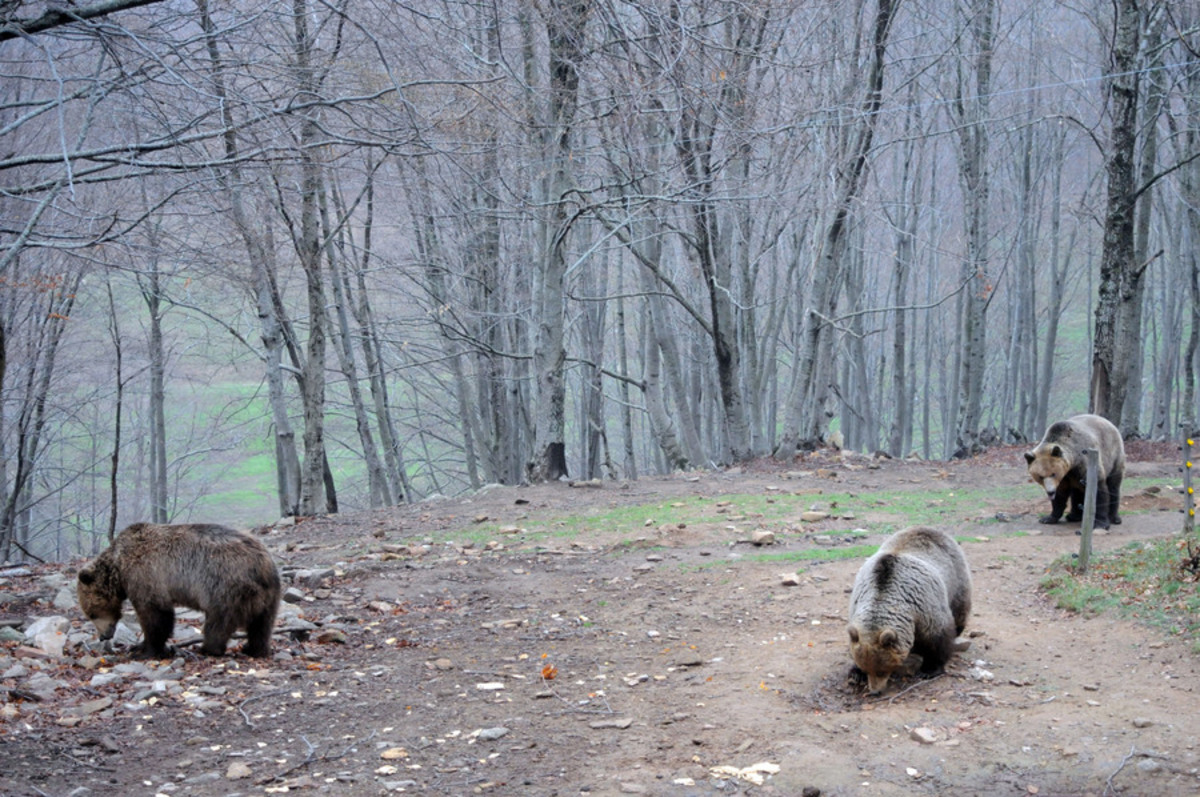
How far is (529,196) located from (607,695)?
14.8 meters

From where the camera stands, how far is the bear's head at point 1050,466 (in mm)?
11125

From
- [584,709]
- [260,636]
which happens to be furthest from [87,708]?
[584,709]

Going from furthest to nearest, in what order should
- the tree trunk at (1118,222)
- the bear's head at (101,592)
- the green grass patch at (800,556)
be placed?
the tree trunk at (1118,222) → the green grass patch at (800,556) → the bear's head at (101,592)

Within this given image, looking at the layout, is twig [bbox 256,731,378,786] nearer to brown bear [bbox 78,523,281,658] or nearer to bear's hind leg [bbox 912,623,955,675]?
brown bear [bbox 78,523,281,658]

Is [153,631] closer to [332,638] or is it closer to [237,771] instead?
[332,638]

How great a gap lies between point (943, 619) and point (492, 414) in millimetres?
21167

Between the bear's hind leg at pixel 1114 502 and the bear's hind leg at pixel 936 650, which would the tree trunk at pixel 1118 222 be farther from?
the bear's hind leg at pixel 936 650

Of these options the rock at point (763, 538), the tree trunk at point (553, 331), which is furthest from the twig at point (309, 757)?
the tree trunk at point (553, 331)

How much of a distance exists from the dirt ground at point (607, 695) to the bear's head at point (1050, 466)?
2.88 feet

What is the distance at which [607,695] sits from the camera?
662cm

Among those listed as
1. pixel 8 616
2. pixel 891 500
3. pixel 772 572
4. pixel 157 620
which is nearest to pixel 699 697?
pixel 772 572

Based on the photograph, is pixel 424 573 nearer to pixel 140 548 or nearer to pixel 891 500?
pixel 140 548

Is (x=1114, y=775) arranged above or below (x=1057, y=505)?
below

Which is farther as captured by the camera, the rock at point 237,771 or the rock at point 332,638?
the rock at point 332,638
